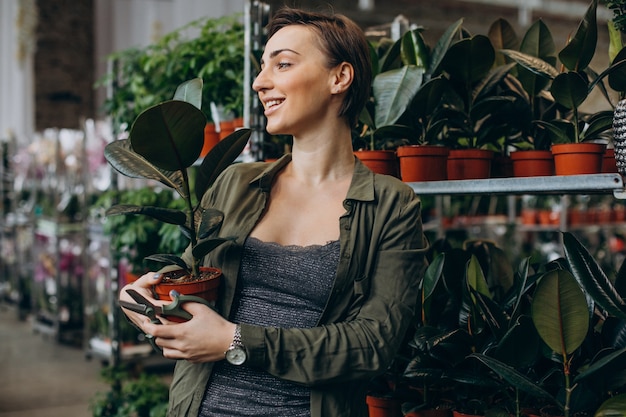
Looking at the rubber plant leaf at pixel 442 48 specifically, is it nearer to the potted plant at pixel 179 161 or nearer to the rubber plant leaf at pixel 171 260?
the potted plant at pixel 179 161

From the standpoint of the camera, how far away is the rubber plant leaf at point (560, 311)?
4.82 feet

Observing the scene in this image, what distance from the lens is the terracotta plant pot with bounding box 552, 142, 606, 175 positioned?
5.73ft

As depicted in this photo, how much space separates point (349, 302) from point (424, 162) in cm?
73

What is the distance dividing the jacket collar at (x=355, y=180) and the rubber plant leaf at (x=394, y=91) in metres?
0.58

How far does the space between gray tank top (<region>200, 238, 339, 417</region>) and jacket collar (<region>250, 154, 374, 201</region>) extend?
0.10 metres

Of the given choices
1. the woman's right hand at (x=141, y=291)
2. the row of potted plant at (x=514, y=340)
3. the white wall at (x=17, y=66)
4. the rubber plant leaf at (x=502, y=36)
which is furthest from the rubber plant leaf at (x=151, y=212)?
the white wall at (x=17, y=66)

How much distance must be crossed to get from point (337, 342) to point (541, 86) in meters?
1.17

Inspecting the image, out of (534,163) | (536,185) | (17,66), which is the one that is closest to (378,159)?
(534,163)

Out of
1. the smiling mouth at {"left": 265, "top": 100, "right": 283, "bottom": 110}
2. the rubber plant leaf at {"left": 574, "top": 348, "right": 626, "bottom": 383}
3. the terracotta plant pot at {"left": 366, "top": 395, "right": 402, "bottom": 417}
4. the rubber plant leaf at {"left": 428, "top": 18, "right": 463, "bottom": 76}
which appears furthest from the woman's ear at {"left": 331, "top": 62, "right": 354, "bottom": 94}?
the terracotta plant pot at {"left": 366, "top": 395, "right": 402, "bottom": 417}

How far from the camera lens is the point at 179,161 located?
1287mm

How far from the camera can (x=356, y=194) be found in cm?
134

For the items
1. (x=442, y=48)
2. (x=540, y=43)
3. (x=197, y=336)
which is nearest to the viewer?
(x=197, y=336)

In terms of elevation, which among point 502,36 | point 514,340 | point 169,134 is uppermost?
point 502,36

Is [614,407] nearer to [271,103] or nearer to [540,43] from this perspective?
[271,103]
